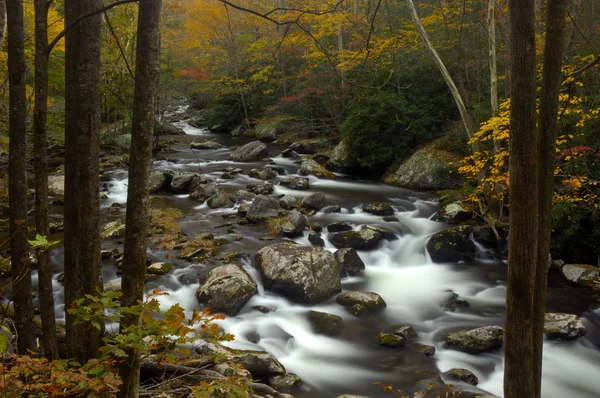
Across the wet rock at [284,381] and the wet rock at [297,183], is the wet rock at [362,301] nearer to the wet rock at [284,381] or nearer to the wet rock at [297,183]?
the wet rock at [284,381]

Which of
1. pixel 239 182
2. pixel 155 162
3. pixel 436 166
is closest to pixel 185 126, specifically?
pixel 155 162

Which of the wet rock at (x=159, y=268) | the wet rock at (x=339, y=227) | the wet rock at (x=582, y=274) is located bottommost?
the wet rock at (x=582, y=274)

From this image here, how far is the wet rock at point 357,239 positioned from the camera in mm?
11117

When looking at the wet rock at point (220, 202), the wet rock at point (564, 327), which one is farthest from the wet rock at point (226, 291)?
the wet rock at point (220, 202)

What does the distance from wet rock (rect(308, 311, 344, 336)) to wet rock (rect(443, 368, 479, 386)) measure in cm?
196

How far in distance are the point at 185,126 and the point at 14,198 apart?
87.9 ft

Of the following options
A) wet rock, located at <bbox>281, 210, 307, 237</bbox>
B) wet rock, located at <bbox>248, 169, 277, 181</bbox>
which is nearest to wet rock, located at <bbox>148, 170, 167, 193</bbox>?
wet rock, located at <bbox>248, 169, 277, 181</bbox>

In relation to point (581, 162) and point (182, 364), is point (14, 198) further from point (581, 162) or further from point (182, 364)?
point (581, 162)

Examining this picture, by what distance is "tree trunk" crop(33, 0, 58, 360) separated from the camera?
4.08 metres

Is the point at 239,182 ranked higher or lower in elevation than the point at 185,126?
lower

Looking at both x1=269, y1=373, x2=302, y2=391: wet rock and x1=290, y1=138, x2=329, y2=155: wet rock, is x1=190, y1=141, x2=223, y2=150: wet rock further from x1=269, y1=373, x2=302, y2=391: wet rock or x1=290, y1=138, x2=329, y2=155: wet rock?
x1=269, y1=373, x2=302, y2=391: wet rock

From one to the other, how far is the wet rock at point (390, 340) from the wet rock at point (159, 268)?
467 cm

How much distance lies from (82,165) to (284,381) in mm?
4163

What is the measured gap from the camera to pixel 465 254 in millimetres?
10711
